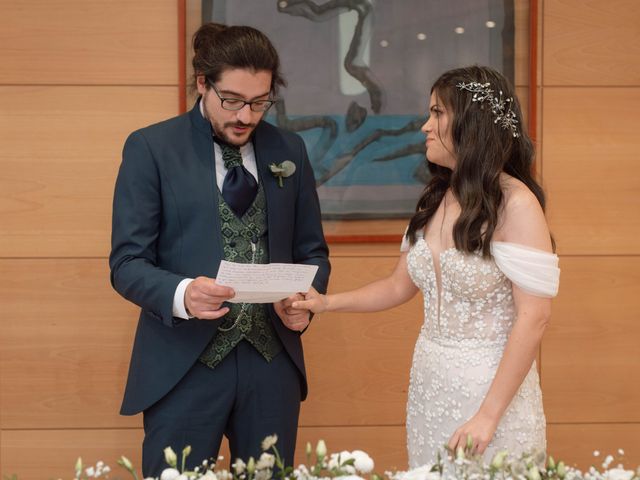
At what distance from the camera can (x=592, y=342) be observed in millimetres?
3293

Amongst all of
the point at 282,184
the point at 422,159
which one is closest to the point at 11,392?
the point at 282,184

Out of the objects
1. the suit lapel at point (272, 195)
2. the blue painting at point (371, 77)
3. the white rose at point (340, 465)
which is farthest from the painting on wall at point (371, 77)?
the white rose at point (340, 465)

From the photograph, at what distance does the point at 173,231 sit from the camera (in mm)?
2270

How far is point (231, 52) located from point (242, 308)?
713 millimetres

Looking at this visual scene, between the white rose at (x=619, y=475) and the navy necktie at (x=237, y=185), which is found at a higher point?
the navy necktie at (x=237, y=185)

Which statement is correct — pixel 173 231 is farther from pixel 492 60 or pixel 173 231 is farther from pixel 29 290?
pixel 492 60

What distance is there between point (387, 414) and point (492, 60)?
1.47m

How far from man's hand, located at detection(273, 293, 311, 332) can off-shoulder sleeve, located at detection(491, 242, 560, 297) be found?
59 centimetres

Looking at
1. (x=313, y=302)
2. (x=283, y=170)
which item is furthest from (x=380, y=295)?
(x=283, y=170)

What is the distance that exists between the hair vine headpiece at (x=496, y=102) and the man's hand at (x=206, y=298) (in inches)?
32.7

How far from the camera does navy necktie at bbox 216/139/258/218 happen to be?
2.28m

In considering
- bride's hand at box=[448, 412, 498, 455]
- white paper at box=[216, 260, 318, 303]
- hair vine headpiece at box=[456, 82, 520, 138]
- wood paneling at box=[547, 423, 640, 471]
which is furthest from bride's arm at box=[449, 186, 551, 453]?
wood paneling at box=[547, 423, 640, 471]

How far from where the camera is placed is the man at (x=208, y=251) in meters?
2.24

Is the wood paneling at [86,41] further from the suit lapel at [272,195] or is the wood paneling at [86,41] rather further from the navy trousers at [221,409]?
the navy trousers at [221,409]
